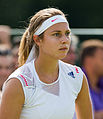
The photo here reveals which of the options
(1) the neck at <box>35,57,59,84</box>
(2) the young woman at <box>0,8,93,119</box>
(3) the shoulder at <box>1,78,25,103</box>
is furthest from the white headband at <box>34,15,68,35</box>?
(3) the shoulder at <box>1,78,25,103</box>

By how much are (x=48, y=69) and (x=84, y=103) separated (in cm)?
50

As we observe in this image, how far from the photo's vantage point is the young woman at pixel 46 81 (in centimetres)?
414

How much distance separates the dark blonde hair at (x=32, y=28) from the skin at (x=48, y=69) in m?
0.09

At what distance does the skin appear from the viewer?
4102 mm

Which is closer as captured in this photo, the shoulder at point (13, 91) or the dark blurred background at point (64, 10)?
the shoulder at point (13, 91)

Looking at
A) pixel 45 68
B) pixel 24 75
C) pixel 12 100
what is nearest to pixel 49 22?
pixel 45 68

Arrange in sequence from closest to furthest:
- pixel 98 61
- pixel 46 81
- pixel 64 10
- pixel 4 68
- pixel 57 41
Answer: pixel 57 41 < pixel 46 81 < pixel 4 68 < pixel 98 61 < pixel 64 10

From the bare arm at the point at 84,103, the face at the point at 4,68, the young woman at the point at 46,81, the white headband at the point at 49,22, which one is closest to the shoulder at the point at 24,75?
the young woman at the point at 46,81

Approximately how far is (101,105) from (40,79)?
2.46m

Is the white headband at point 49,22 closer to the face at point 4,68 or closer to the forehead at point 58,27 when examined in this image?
the forehead at point 58,27

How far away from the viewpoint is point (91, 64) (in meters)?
6.93

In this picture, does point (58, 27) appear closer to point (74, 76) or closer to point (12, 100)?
point (74, 76)

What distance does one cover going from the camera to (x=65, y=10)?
11.6m

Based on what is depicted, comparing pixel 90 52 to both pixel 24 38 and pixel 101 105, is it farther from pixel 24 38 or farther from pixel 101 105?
pixel 24 38
